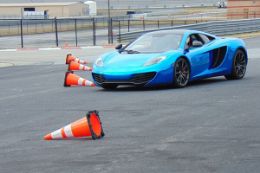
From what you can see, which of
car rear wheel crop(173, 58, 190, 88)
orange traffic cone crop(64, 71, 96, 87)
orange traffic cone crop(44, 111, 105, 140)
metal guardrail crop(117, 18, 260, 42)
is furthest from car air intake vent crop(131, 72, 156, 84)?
metal guardrail crop(117, 18, 260, 42)

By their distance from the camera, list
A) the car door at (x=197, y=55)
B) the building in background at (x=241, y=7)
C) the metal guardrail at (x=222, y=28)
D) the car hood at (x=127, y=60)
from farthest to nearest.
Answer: the building in background at (x=241, y=7)
the metal guardrail at (x=222, y=28)
the car door at (x=197, y=55)
the car hood at (x=127, y=60)

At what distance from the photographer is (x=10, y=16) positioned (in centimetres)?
8494

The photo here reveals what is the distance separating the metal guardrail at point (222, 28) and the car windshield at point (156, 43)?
23.1m

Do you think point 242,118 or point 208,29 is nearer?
point 242,118

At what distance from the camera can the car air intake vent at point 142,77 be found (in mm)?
12750

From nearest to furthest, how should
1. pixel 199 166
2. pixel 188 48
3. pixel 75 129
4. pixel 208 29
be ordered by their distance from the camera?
pixel 199 166
pixel 75 129
pixel 188 48
pixel 208 29

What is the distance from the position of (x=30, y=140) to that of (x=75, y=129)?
53cm

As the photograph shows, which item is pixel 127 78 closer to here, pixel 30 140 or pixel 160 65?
pixel 160 65

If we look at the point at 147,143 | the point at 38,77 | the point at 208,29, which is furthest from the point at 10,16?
the point at 147,143

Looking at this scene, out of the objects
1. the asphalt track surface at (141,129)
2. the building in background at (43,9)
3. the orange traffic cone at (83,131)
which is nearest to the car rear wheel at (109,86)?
the asphalt track surface at (141,129)

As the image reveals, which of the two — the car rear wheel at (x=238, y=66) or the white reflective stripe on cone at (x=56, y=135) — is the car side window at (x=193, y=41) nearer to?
the car rear wheel at (x=238, y=66)

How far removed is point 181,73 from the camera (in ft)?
43.1

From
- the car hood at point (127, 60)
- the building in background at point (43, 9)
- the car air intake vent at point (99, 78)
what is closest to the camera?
the car hood at point (127, 60)

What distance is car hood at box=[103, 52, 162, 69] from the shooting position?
1291 centimetres
